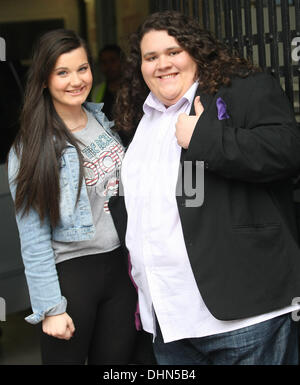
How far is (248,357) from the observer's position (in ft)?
7.29

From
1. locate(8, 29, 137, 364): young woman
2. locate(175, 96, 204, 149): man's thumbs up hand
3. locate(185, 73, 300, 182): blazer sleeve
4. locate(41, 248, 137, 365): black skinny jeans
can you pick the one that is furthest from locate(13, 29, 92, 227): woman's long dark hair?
locate(185, 73, 300, 182): blazer sleeve

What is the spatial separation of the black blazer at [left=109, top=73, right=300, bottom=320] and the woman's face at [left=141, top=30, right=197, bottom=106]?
0.46 ft

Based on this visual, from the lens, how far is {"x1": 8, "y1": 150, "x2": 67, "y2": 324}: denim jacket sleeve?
238 cm

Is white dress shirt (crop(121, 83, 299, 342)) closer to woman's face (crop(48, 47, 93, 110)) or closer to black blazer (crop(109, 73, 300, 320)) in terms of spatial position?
black blazer (crop(109, 73, 300, 320))

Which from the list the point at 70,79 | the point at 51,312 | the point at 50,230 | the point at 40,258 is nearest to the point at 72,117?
the point at 70,79

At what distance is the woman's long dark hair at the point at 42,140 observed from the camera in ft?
7.66

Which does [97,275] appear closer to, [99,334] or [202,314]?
[99,334]

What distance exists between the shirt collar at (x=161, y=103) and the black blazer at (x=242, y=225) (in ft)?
0.29

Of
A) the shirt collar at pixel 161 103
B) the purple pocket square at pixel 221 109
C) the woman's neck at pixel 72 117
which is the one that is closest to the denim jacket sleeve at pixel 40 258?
the woman's neck at pixel 72 117

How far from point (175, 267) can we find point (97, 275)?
39 centimetres

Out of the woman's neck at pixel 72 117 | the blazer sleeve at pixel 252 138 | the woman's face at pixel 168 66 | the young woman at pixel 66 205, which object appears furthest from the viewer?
the woman's neck at pixel 72 117

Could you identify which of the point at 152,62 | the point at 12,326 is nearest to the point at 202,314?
the point at 152,62

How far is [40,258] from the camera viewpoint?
7.84 feet

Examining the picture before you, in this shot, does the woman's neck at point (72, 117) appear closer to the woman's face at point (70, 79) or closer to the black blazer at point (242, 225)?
the woman's face at point (70, 79)
